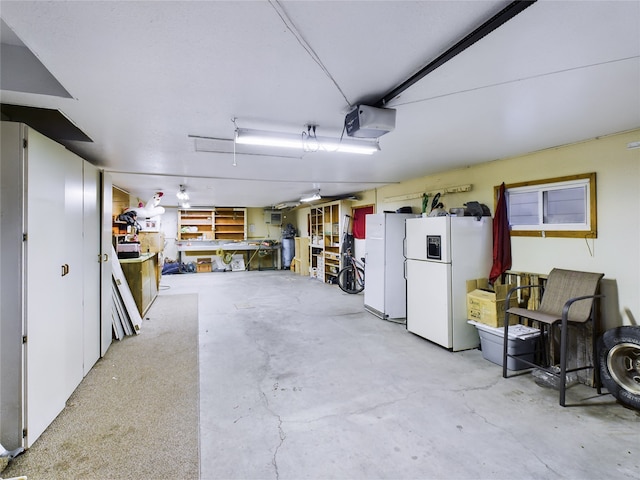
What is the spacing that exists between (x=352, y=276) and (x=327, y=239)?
1.74 meters

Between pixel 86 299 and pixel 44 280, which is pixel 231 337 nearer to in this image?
pixel 86 299

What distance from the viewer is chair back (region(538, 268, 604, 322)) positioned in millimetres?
2643

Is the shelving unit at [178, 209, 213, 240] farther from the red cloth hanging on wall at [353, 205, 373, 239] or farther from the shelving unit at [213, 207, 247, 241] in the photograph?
the red cloth hanging on wall at [353, 205, 373, 239]

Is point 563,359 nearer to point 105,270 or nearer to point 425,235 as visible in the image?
point 425,235

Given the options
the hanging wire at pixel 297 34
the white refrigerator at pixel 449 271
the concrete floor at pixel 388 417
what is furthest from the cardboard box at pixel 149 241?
the hanging wire at pixel 297 34

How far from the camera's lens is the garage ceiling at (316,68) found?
121 cm

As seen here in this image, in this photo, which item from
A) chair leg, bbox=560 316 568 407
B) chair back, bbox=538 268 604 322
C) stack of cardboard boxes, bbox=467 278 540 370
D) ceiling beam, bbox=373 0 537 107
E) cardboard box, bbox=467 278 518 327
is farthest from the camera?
cardboard box, bbox=467 278 518 327

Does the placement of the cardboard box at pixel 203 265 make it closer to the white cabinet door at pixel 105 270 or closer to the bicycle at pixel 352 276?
the bicycle at pixel 352 276

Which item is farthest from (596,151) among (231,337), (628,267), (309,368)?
(231,337)

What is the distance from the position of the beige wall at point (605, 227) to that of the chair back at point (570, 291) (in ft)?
0.63

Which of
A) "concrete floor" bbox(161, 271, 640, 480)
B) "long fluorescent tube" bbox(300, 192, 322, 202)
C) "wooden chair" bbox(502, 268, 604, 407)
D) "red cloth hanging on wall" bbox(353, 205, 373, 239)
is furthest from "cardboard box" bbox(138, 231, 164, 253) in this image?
"wooden chair" bbox(502, 268, 604, 407)

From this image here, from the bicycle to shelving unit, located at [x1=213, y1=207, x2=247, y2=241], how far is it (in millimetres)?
5186

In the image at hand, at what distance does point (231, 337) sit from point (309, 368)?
1.40m

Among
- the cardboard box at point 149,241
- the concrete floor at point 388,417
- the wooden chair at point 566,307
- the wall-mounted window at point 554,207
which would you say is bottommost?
the concrete floor at point 388,417
